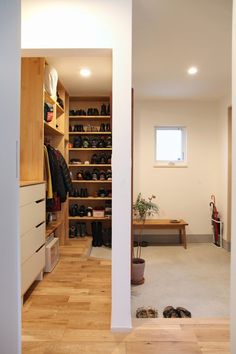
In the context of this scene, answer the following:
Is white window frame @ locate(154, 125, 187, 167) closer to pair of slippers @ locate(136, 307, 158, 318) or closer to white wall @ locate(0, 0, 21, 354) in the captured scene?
pair of slippers @ locate(136, 307, 158, 318)

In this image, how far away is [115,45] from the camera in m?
1.86

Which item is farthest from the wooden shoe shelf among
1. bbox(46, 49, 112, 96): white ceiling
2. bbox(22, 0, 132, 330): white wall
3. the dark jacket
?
bbox(22, 0, 132, 330): white wall

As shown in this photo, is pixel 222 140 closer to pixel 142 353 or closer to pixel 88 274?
pixel 88 274

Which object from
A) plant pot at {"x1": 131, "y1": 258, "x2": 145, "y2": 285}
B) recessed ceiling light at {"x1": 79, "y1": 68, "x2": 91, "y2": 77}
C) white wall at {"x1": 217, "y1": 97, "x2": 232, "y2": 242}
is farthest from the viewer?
white wall at {"x1": 217, "y1": 97, "x2": 232, "y2": 242}

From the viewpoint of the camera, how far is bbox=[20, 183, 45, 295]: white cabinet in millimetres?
2156

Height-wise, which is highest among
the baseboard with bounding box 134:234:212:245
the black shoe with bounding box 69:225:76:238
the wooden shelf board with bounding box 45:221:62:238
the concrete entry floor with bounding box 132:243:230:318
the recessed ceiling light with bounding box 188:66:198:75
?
the recessed ceiling light with bounding box 188:66:198:75

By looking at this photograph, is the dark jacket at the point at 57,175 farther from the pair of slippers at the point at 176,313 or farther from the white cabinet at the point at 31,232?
the pair of slippers at the point at 176,313

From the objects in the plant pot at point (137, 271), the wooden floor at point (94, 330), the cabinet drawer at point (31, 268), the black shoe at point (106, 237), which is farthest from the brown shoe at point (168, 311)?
the black shoe at point (106, 237)

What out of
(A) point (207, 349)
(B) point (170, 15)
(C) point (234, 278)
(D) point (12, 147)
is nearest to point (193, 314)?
(A) point (207, 349)

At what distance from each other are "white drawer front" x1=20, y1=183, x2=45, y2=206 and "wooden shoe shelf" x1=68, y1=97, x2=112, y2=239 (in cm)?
170

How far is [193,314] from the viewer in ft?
7.58

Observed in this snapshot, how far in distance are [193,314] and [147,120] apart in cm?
331

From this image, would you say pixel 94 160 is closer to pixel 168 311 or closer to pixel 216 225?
pixel 216 225

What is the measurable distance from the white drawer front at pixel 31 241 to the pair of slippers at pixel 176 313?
4.21 feet
